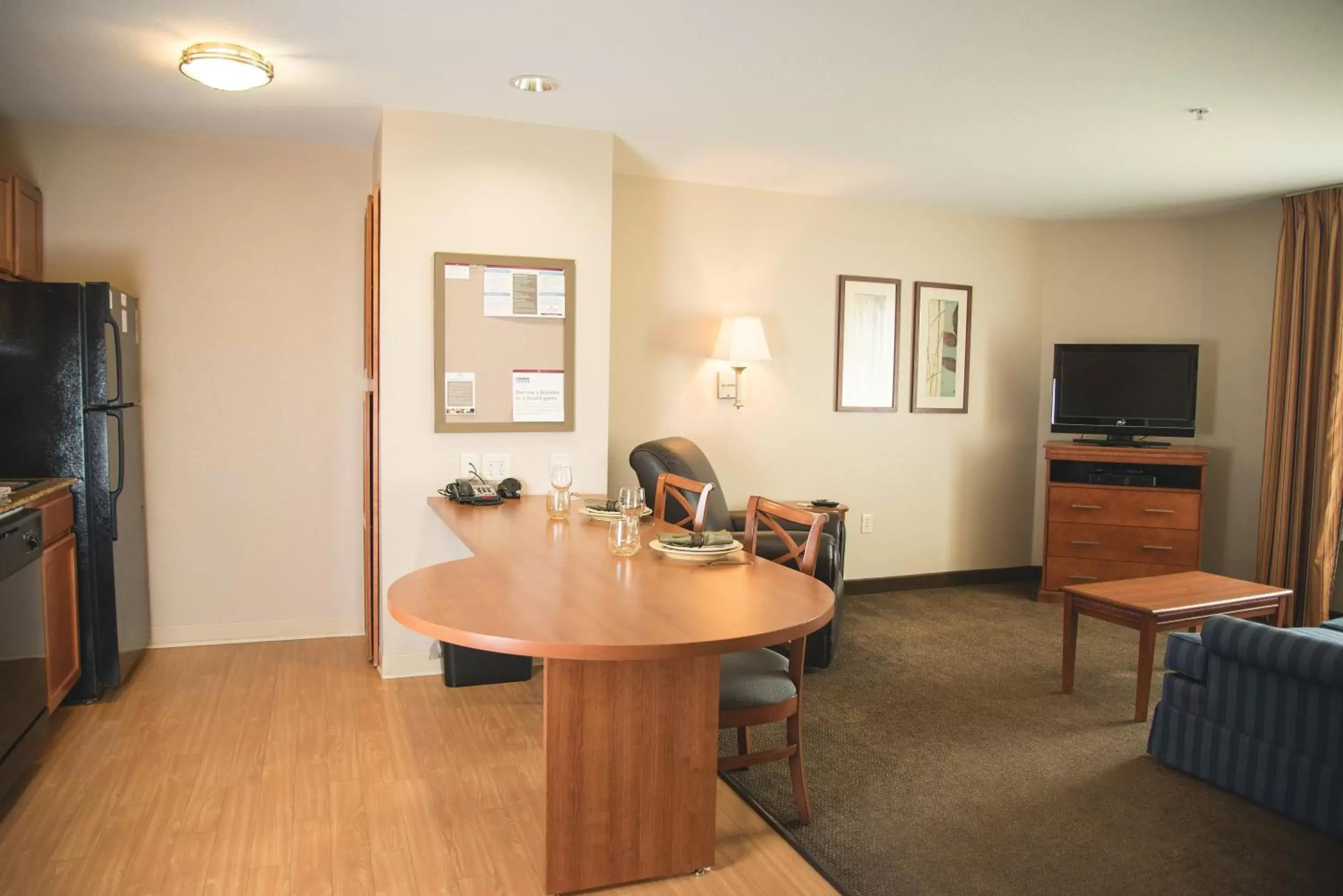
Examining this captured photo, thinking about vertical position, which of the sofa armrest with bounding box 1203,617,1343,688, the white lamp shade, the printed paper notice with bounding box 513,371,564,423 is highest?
the white lamp shade

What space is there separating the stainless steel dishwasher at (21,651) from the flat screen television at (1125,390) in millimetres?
5342

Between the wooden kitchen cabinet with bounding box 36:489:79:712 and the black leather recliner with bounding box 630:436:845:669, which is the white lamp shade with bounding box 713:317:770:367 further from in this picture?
the wooden kitchen cabinet with bounding box 36:489:79:712

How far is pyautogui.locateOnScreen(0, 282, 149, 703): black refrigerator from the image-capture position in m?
3.40

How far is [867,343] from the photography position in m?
5.47

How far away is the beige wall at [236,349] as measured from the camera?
4.04 m

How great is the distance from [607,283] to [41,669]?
259 centimetres

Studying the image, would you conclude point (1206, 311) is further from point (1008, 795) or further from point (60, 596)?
point (60, 596)

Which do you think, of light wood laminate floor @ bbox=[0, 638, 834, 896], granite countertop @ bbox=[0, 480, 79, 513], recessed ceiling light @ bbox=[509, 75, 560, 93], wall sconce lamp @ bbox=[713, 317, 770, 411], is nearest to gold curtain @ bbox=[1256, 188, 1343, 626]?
wall sconce lamp @ bbox=[713, 317, 770, 411]

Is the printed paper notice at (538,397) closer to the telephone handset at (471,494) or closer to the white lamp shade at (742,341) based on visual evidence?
the telephone handset at (471,494)

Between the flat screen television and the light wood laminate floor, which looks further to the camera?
the flat screen television

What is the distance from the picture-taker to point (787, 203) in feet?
17.1

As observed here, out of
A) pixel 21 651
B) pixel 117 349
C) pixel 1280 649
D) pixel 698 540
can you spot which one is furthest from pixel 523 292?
pixel 1280 649

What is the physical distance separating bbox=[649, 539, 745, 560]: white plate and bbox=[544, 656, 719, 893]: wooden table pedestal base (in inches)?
14.7

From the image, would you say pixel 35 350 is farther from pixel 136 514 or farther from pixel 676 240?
pixel 676 240
